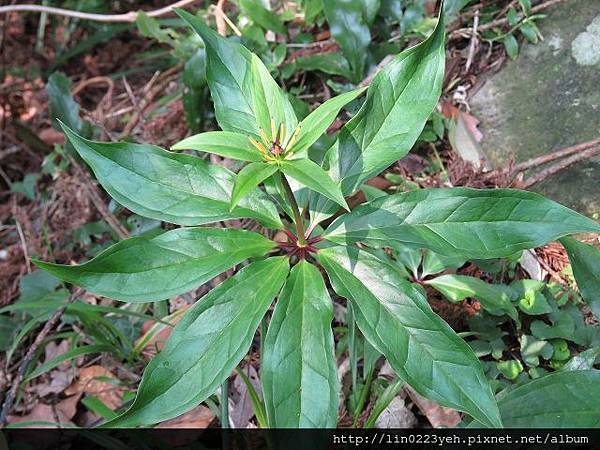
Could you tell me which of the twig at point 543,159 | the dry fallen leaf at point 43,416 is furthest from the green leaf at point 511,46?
the dry fallen leaf at point 43,416

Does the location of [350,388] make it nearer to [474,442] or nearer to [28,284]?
[474,442]

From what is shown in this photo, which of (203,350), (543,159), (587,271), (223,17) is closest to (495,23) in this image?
(543,159)

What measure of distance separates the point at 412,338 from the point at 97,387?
1.41 metres

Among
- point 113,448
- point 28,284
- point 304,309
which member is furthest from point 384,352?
point 28,284

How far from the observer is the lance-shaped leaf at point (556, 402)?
140 centimetres

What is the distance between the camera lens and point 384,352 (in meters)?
1.26

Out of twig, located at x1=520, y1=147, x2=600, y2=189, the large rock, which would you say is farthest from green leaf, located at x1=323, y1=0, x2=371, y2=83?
twig, located at x1=520, y1=147, x2=600, y2=189

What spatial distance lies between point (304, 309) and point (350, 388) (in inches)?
25.3

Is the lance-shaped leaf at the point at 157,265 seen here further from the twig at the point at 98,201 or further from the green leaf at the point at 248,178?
the twig at the point at 98,201

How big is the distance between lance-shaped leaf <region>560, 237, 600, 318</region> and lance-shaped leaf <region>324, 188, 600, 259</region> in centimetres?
28

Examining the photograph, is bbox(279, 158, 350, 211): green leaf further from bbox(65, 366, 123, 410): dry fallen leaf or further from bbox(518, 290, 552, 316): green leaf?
bbox(65, 366, 123, 410): dry fallen leaf

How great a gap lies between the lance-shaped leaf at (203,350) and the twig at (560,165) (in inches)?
42.0

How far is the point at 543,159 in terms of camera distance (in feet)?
6.59

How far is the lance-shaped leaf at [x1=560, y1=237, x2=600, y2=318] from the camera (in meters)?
1.48
